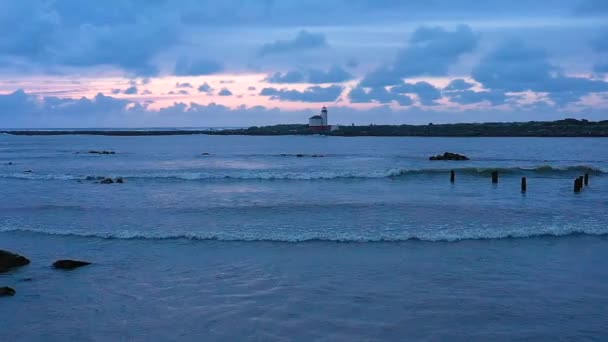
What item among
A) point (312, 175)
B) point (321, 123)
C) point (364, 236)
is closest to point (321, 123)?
point (321, 123)

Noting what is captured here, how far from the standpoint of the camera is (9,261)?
13.3 m

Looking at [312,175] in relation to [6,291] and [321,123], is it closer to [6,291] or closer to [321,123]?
[6,291]

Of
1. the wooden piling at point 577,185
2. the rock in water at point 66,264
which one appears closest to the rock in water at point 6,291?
the rock in water at point 66,264

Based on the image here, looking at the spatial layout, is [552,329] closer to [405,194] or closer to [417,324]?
[417,324]

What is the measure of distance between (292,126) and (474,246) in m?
154

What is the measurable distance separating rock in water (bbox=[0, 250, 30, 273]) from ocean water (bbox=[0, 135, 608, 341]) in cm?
44

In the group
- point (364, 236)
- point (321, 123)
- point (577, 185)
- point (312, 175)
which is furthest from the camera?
point (321, 123)

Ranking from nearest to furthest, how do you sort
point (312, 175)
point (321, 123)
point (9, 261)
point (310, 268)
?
1. point (310, 268)
2. point (9, 261)
3. point (312, 175)
4. point (321, 123)

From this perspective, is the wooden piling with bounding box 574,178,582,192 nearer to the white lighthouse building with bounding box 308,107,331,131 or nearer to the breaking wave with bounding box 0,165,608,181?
the breaking wave with bounding box 0,165,608,181

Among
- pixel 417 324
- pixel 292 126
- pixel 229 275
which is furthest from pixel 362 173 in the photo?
pixel 292 126

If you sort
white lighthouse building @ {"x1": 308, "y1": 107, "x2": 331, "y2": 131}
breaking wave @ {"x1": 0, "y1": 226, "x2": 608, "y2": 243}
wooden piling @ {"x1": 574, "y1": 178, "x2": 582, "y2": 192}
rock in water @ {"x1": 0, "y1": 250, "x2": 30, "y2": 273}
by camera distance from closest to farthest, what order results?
rock in water @ {"x1": 0, "y1": 250, "x2": 30, "y2": 273}, breaking wave @ {"x1": 0, "y1": 226, "x2": 608, "y2": 243}, wooden piling @ {"x1": 574, "y1": 178, "x2": 582, "y2": 192}, white lighthouse building @ {"x1": 308, "y1": 107, "x2": 331, "y2": 131}

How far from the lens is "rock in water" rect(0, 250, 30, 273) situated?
1322 centimetres

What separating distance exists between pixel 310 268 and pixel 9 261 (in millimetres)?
7543

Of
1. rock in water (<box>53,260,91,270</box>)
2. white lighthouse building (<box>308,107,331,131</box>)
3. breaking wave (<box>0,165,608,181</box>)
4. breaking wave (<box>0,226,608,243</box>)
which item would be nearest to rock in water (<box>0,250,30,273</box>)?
rock in water (<box>53,260,91,270</box>)
